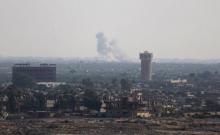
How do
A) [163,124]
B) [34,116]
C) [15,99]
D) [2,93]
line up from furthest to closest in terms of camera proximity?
Answer: 1. [2,93]
2. [15,99]
3. [34,116]
4. [163,124]

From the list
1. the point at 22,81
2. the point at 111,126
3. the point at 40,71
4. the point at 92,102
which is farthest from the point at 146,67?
the point at 111,126

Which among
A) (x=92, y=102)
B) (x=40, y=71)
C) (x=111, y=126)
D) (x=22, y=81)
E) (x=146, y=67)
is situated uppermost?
(x=146, y=67)

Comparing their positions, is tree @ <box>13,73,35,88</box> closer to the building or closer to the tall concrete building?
the building

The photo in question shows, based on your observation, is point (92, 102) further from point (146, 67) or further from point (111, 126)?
point (146, 67)

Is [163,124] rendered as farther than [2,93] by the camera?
No

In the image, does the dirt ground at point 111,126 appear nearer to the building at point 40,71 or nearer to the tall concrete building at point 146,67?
the building at point 40,71

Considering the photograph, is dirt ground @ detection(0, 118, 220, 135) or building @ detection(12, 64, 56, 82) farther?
building @ detection(12, 64, 56, 82)

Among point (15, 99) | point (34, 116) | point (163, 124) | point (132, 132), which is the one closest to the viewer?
point (132, 132)

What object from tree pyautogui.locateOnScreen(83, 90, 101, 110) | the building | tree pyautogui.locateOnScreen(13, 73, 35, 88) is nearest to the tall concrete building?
the building

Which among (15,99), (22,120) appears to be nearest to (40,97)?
(15,99)

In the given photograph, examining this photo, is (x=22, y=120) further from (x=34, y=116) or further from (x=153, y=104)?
(x=153, y=104)

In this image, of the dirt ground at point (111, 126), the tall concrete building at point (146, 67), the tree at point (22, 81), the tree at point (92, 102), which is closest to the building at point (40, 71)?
the tree at point (22, 81)
